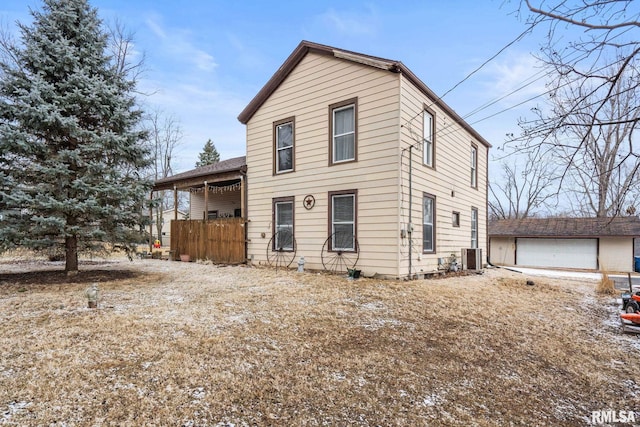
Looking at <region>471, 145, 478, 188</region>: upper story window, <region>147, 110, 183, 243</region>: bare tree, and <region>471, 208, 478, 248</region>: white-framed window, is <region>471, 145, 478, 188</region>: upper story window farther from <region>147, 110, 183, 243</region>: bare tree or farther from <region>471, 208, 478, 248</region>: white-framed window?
<region>147, 110, 183, 243</region>: bare tree

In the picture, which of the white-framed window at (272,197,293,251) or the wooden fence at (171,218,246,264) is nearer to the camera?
the white-framed window at (272,197,293,251)

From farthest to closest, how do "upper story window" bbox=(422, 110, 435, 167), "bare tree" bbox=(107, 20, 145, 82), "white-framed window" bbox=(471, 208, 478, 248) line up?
"bare tree" bbox=(107, 20, 145, 82)
"white-framed window" bbox=(471, 208, 478, 248)
"upper story window" bbox=(422, 110, 435, 167)

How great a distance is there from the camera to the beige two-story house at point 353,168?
812cm

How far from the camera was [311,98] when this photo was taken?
31.6 feet

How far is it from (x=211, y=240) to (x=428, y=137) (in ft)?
25.6

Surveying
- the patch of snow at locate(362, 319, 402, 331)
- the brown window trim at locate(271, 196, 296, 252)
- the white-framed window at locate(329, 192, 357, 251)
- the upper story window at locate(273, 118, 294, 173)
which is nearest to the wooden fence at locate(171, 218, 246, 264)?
the brown window trim at locate(271, 196, 296, 252)

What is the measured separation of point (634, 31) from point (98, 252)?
31.2 feet

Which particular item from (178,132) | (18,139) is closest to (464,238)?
(18,139)

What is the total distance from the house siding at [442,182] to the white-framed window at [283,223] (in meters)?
3.41

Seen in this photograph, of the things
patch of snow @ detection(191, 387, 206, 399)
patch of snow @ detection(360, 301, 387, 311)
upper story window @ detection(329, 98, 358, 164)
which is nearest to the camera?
patch of snow @ detection(191, 387, 206, 399)

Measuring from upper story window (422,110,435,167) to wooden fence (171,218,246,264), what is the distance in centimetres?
587

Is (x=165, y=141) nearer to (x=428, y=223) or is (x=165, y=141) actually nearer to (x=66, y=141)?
(x=66, y=141)

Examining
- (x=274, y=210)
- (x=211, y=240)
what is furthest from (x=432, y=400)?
(x=211, y=240)

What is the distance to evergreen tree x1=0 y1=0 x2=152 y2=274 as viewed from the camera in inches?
265
